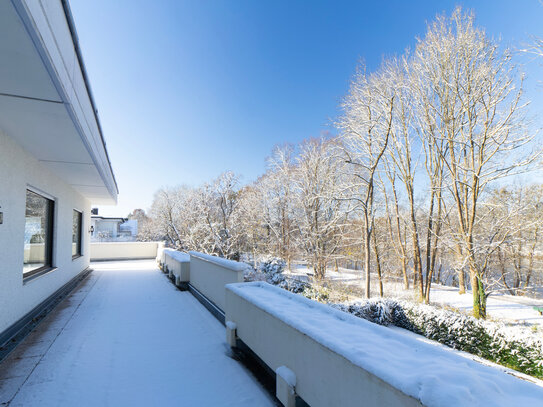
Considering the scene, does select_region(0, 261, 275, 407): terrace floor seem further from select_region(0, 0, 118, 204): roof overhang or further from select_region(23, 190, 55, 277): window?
select_region(0, 0, 118, 204): roof overhang

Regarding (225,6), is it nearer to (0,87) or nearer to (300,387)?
(0,87)

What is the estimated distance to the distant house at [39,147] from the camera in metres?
1.97

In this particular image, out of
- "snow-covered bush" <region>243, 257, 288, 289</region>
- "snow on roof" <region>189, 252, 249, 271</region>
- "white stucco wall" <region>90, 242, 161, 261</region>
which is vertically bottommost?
"snow-covered bush" <region>243, 257, 288, 289</region>

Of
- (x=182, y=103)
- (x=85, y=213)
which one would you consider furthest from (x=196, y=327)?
(x=182, y=103)

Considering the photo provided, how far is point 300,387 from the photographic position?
78.5 inches

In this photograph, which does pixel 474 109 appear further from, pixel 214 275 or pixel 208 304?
pixel 208 304

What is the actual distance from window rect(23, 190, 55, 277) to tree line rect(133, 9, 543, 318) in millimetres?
8072

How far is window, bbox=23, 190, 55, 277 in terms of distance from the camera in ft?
15.9

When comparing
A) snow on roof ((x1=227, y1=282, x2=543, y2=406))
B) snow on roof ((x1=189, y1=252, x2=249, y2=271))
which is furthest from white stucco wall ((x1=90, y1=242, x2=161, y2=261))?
snow on roof ((x1=227, y1=282, x2=543, y2=406))

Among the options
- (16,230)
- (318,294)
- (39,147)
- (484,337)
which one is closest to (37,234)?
(16,230)

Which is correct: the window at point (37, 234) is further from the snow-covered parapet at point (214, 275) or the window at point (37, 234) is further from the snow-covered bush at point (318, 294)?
the snow-covered bush at point (318, 294)

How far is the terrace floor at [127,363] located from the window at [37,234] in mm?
1093

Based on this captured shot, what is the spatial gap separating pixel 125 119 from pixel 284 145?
11557mm

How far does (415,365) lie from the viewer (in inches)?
55.1
